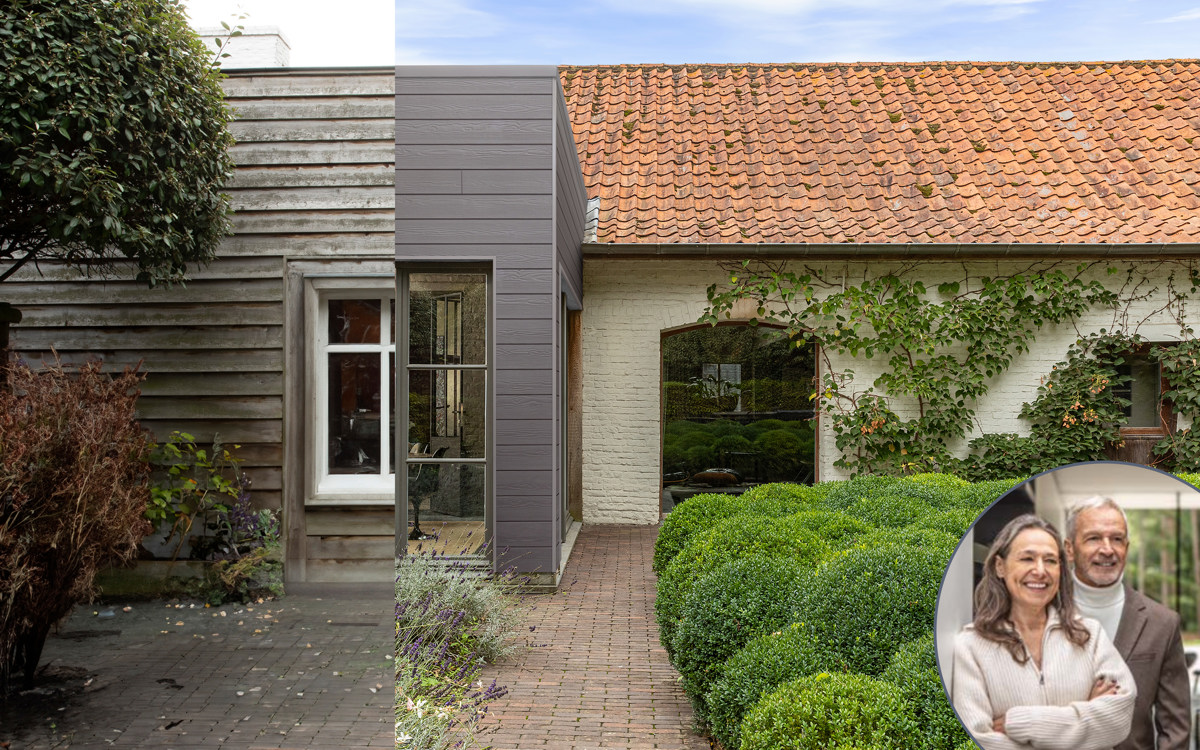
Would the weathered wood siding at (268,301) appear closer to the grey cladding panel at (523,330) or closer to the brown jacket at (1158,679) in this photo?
the brown jacket at (1158,679)

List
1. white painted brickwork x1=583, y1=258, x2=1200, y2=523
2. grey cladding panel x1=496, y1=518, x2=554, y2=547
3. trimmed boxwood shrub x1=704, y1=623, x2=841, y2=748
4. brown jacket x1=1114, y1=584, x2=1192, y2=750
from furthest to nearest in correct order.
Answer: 1. white painted brickwork x1=583, y1=258, x2=1200, y2=523
2. grey cladding panel x1=496, y1=518, x2=554, y2=547
3. trimmed boxwood shrub x1=704, y1=623, x2=841, y2=748
4. brown jacket x1=1114, y1=584, x2=1192, y2=750

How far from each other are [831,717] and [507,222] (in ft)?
11.6

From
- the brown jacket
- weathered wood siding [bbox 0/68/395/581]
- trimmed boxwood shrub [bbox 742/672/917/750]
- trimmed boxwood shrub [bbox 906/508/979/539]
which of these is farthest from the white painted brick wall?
trimmed boxwood shrub [bbox 906/508/979/539]

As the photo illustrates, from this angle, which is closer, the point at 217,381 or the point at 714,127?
A: the point at 217,381

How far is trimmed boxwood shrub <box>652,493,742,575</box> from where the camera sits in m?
4.55

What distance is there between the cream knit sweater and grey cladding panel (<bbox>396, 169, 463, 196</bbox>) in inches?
181

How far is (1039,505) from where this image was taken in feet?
2.36

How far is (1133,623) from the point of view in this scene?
0.70 metres

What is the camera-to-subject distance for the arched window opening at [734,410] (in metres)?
8.15

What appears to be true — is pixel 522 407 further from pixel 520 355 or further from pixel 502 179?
pixel 502 179

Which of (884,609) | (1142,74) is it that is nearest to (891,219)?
(1142,74)

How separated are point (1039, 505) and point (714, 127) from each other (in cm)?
892

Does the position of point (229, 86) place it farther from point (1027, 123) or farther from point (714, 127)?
point (1027, 123)

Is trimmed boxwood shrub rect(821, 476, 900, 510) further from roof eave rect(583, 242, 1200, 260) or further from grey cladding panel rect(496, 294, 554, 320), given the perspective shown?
roof eave rect(583, 242, 1200, 260)
